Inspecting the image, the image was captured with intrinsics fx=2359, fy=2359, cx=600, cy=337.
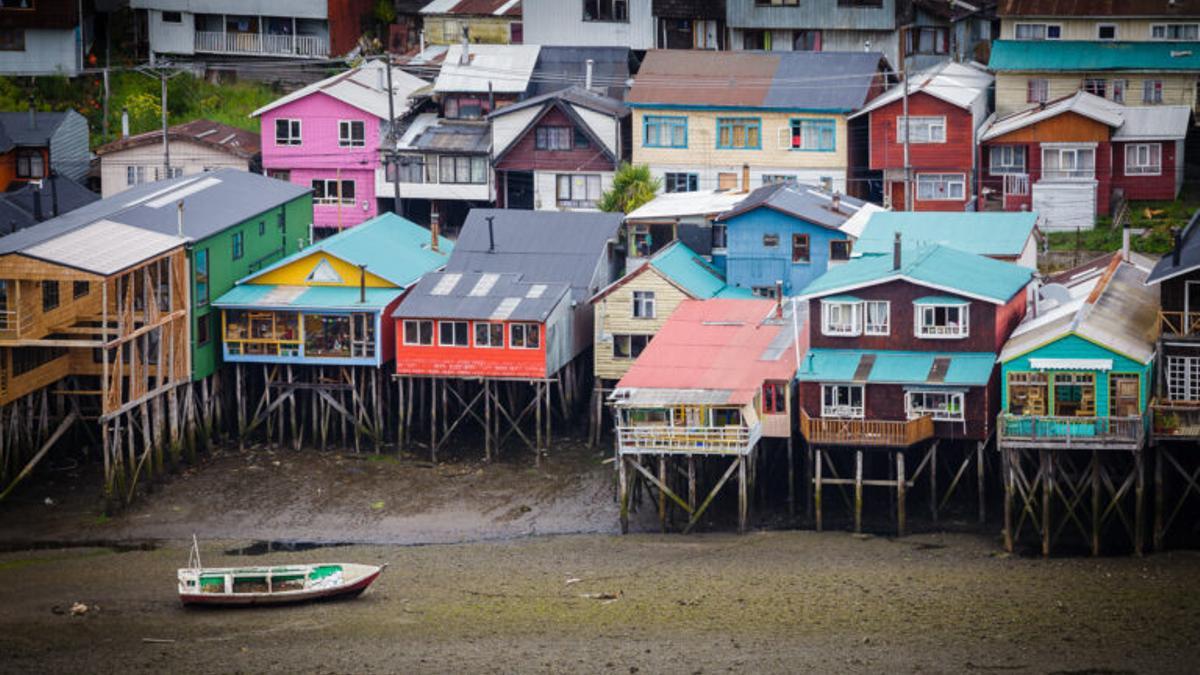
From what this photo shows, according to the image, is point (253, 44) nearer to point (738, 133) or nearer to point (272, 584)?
point (738, 133)

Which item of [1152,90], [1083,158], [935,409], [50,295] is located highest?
[1152,90]

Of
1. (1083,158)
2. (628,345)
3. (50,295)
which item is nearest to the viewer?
(50,295)

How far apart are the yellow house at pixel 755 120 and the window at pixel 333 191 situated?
33.3ft

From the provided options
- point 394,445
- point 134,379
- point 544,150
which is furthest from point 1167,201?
point 134,379

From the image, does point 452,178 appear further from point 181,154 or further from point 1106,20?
point 1106,20

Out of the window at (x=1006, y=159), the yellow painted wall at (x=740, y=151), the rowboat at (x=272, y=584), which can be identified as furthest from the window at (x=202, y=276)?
the window at (x=1006, y=159)

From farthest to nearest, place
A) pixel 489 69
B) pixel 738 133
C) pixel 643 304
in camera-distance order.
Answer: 1. pixel 489 69
2. pixel 738 133
3. pixel 643 304

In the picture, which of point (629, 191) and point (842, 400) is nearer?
point (842, 400)

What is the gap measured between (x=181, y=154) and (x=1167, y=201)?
33525 millimetres

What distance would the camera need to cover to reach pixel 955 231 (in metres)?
66.9

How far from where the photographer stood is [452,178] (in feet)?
263

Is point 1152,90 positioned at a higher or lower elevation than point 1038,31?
lower

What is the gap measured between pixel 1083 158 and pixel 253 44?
106ft

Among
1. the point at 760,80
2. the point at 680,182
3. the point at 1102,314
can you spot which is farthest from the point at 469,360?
the point at 760,80
